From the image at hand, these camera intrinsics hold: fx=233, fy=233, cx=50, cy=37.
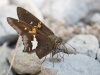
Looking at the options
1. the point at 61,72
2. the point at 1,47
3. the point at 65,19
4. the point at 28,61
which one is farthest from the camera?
the point at 65,19

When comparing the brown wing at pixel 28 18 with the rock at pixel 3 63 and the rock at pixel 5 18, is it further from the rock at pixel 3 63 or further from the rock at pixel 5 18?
the rock at pixel 5 18

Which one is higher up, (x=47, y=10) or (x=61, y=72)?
(x=47, y=10)

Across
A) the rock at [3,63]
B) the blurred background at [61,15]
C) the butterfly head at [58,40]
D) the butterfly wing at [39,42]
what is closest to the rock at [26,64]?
the rock at [3,63]

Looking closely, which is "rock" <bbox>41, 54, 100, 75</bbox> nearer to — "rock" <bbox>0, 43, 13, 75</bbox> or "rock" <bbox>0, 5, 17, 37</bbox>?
"rock" <bbox>0, 43, 13, 75</bbox>

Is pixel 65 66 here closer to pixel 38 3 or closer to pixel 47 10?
pixel 47 10

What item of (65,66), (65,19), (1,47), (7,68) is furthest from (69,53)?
(65,19)

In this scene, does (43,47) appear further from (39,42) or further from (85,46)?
(85,46)

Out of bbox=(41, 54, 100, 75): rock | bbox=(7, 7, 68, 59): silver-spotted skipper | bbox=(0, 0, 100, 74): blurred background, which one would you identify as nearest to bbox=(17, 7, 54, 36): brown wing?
bbox=(7, 7, 68, 59): silver-spotted skipper
